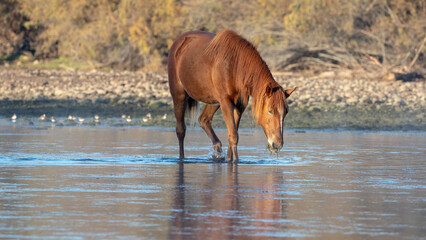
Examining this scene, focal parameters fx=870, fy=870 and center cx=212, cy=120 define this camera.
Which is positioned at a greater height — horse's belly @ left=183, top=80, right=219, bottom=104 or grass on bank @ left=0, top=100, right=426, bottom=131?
horse's belly @ left=183, top=80, right=219, bottom=104

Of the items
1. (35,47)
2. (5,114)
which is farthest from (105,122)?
(35,47)

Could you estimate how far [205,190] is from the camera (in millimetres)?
8305

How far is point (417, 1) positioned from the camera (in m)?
34.9

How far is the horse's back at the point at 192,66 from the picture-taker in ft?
38.6

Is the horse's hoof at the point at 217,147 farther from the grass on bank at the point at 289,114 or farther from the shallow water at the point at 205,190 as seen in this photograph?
the grass on bank at the point at 289,114

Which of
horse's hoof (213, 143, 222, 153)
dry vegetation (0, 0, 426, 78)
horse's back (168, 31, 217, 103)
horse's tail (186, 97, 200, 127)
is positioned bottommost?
horse's hoof (213, 143, 222, 153)

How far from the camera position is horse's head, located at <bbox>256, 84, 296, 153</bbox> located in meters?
10.3

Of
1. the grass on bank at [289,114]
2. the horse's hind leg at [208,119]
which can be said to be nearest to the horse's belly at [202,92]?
the horse's hind leg at [208,119]

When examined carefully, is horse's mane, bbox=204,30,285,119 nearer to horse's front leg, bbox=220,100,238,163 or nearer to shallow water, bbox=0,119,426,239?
horse's front leg, bbox=220,100,238,163

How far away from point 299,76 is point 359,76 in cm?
249

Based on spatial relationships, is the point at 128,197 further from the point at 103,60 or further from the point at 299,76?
the point at 103,60

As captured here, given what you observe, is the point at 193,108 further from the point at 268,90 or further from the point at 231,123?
the point at 268,90

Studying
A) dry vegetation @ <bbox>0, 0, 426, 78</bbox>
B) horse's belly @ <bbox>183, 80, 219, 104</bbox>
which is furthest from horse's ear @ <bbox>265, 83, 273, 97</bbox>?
dry vegetation @ <bbox>0, 0, 426, 78</bbox>

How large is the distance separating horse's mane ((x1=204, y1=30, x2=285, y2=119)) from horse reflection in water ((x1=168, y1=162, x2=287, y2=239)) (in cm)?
120
